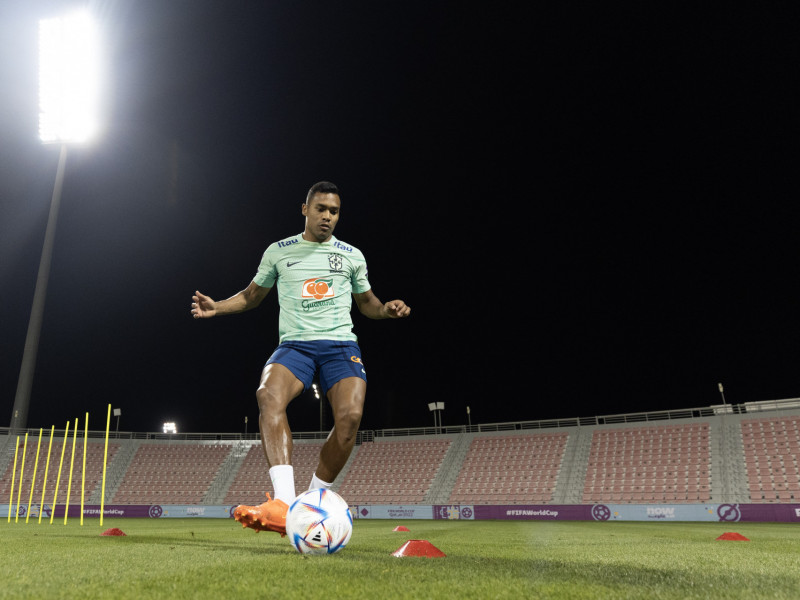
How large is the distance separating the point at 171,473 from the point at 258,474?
21.2ft

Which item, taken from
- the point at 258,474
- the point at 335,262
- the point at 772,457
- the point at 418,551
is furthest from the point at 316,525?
the point at 258,474

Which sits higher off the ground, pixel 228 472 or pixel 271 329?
pixel 271 329

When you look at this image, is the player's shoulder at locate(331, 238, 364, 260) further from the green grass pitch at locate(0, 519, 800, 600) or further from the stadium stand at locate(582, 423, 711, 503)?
the stadium stand at locate(582, 423, 711, 503)

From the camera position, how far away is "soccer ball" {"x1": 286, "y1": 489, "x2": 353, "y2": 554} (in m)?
3.28

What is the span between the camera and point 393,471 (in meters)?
35.3

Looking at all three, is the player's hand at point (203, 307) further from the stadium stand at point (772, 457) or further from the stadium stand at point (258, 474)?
the stadium stand at point (258, 474)

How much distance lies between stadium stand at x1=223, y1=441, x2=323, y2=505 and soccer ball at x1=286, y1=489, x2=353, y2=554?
31894 millimetres

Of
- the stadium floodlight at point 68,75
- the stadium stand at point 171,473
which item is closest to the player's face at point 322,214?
the stadium floodlight at point 68,75

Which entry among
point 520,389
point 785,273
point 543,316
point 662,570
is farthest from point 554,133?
point 662,570

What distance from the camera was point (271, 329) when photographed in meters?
40.1

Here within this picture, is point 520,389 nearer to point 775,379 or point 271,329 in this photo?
point 775,379

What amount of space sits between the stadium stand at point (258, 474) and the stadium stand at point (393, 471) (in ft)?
9.83

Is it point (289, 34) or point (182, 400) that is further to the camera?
point (182, 400)

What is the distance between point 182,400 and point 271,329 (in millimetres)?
12902
